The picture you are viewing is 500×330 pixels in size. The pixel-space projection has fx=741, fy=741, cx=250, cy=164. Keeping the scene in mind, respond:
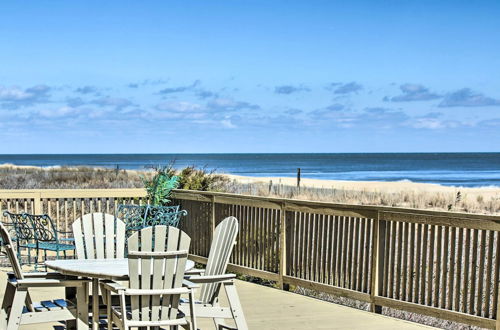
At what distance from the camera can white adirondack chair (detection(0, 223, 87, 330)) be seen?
5.58 m

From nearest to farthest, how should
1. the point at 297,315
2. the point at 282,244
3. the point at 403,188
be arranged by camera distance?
1. the point at 297,315
2. the point at 282,244
3. the point at 403,188

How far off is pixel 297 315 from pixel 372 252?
1.02 meters

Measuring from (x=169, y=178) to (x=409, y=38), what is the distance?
196 feet

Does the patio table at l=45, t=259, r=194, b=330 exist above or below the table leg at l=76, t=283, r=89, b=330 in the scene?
above

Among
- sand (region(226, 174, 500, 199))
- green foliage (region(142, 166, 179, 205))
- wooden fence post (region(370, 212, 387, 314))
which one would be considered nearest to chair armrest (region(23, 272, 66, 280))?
wooden fence post (region(370, 212, 387, 314))

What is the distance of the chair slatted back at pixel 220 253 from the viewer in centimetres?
602

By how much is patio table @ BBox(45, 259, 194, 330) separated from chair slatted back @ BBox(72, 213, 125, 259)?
0.73 m

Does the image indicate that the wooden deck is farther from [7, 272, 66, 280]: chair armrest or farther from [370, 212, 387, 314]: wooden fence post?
[7, 272, 66, 280]: chair armrest

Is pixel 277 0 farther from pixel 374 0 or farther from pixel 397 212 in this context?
pixel 397 212

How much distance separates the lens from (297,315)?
754cm

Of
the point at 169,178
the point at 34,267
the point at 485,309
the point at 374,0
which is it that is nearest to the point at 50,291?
the point at 34,267

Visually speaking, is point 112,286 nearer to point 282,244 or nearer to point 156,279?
point 156,279

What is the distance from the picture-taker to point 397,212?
7.49 metres

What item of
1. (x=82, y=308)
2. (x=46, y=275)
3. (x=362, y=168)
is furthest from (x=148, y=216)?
(x=362, y=168)
